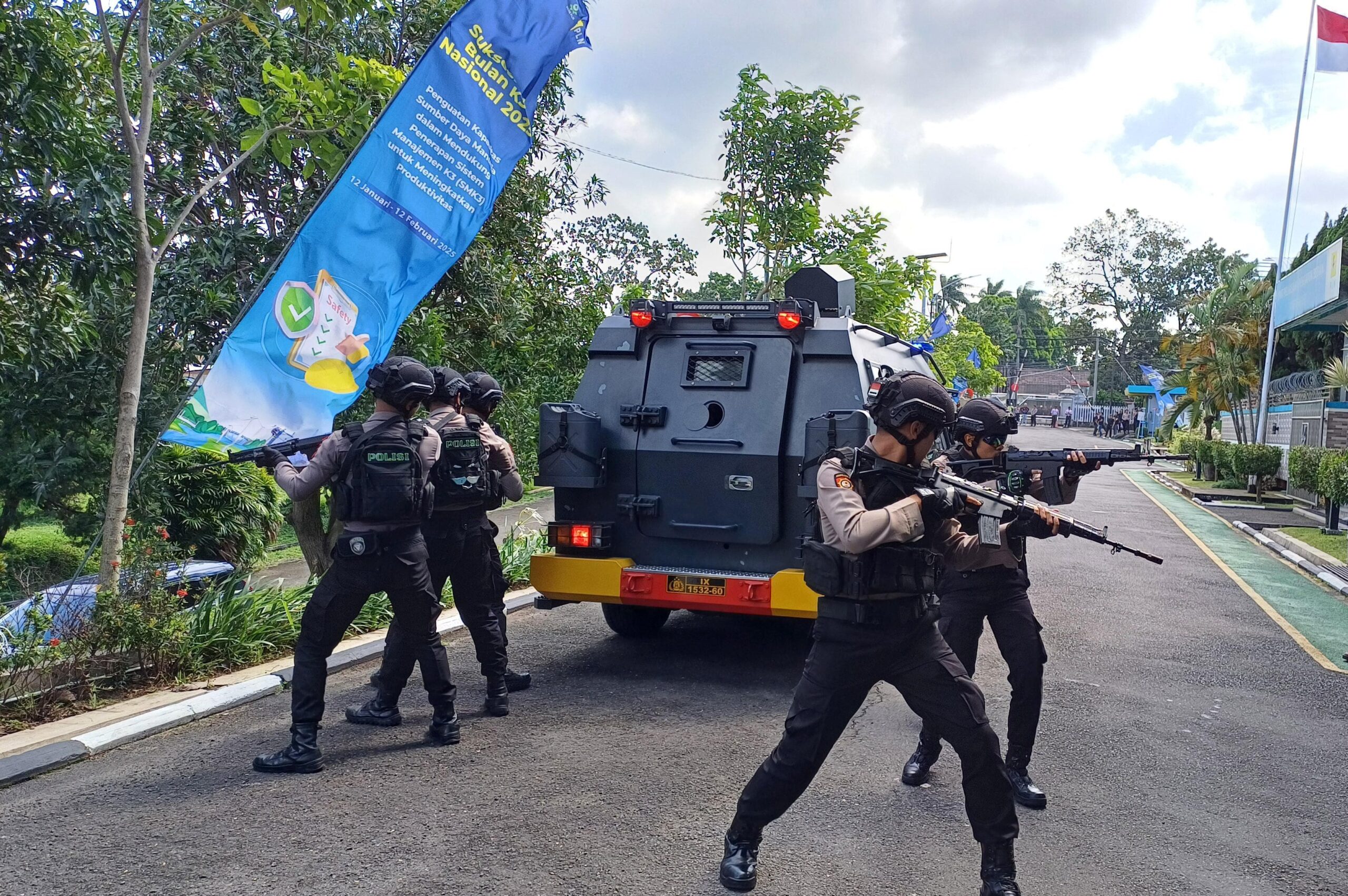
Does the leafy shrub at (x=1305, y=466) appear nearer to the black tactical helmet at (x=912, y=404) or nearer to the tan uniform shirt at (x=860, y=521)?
the tan uniform shirt at (x=860, y=521)

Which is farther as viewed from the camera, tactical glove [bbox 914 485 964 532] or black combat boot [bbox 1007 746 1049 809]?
black combat boot [bbox 1007 746 1049 809]

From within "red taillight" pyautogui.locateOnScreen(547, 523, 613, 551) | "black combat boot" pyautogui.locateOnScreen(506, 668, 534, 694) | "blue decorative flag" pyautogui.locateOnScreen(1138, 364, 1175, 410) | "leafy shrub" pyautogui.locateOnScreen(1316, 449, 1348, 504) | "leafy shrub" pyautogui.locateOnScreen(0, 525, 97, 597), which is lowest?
"leafy shrub" pyautogui.locateOnScreen(0, 525, 97, 597)

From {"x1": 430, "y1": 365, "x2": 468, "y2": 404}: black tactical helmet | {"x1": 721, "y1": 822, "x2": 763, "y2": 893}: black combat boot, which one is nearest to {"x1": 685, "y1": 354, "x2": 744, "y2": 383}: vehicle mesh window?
{"x1": 430, "y1": 365, "x2": 468, "y2": 404}: black tactical helmet

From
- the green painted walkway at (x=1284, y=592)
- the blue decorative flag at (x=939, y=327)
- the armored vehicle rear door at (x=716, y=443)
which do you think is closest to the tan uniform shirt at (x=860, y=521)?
the armored vehicle rear door at (x=716, y=443)

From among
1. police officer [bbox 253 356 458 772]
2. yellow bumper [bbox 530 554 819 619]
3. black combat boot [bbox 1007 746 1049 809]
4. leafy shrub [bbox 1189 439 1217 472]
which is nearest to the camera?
black combat boot [bbox 1007 746 1049 809]

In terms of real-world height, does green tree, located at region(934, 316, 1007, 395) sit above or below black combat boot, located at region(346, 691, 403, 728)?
above

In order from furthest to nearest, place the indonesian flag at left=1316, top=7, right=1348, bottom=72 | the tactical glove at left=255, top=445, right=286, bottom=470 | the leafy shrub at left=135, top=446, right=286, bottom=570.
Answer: the indonesian flag at left=1316, top=7, right=1348, bottom=72 → the leafy shrub at left=135, top=446, right=286, bottom=570 → the tactical glove at left=255, top=445, right=286, bottom=470

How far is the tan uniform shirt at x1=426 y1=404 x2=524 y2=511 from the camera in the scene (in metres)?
5.74

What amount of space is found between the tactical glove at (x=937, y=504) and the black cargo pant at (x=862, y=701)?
1.14 ft

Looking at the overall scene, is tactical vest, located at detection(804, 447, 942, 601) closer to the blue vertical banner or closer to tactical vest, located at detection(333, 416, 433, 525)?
tactical vest, located at detection(333, 416, 433, 525)

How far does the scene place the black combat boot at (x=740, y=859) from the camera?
11.5 ft

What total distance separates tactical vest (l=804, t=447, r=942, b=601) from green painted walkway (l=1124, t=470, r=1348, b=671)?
217 inches

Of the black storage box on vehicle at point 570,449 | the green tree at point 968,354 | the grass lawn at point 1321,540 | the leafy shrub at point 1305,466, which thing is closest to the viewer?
the black storage box on vehicle at point 570,449

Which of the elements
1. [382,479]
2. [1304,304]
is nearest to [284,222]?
[382,479]
